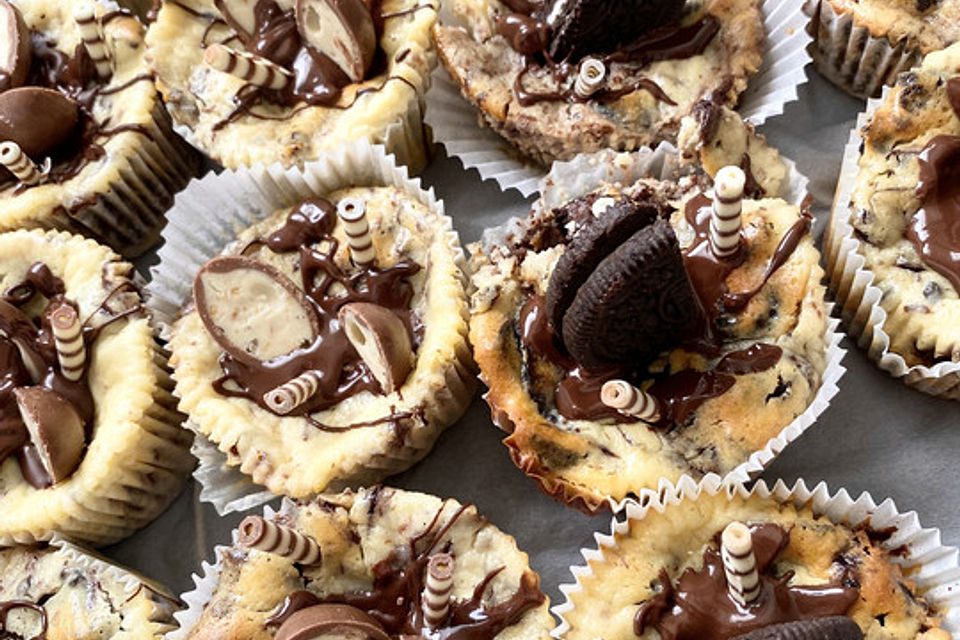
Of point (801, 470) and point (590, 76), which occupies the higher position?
point (590, 76)

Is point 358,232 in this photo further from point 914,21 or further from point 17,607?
point 914,21

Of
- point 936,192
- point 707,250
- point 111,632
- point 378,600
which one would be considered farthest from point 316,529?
point 936,192

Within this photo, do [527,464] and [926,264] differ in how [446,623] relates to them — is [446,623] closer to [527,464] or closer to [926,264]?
[527,464]

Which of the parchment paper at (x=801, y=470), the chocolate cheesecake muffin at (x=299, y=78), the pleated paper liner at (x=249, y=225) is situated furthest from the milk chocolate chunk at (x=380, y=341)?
the chocolate cheesecake muffin at (x=299, y=78)

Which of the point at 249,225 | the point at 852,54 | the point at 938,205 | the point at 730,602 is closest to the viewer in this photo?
the point at 730,602

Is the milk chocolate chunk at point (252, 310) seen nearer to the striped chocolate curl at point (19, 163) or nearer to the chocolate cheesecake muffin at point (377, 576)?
the chocolate cheesecake muffin at point (377, 576)

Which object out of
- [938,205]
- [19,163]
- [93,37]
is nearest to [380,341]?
[19,163]

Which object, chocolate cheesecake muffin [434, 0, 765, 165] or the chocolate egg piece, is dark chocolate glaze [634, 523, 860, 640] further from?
the chocolate egg piece
